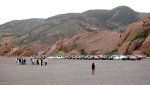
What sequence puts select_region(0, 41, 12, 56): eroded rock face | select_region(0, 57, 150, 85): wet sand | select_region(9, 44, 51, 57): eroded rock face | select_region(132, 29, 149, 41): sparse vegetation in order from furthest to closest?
select_region(0, 41, 12, 56): eroded rock face
select_region(9, 44, 51, 57): eroded rock face
select_region(132, 29, 149, 41): sparse vegetation
select_region(0, 57, 150, 85): wet sand

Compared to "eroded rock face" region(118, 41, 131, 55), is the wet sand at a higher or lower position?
lower

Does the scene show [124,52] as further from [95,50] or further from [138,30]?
[95,50]

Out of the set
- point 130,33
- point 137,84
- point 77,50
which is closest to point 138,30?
point 130,33

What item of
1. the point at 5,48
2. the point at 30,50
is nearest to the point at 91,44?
the point at 30,50

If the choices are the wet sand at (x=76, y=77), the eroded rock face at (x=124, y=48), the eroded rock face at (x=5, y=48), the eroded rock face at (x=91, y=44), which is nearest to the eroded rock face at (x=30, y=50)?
the eroded rock face at (x=5, y=48)

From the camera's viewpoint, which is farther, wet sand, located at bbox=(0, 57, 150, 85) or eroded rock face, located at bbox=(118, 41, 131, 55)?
eroded rock face, located at bbox=(118, 41, 131, 55)

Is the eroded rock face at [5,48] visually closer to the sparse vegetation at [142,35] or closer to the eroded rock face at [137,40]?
the eroded rock face at [137,40]

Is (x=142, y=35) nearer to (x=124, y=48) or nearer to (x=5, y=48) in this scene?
(x=124, y=48)

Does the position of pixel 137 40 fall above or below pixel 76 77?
above

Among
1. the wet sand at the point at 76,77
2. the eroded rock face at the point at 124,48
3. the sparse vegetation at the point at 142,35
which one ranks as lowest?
the wet sand at the point at 76,77

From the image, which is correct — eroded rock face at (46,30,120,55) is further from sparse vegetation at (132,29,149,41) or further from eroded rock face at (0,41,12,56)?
eroded rock face at (0,41,12,56)

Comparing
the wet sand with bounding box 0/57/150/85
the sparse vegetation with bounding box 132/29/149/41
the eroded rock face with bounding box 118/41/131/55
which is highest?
the sparse vegetation with bounding box 132/29/149/41

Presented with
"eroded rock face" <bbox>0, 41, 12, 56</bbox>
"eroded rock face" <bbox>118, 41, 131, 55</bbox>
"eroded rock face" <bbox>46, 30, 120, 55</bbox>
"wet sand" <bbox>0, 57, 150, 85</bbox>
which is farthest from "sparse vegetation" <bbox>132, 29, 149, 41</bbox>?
"eroded rock face" <bbox>0, 41, 12, 56</bbox>

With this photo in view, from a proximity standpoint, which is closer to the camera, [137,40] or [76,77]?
[76,77]
